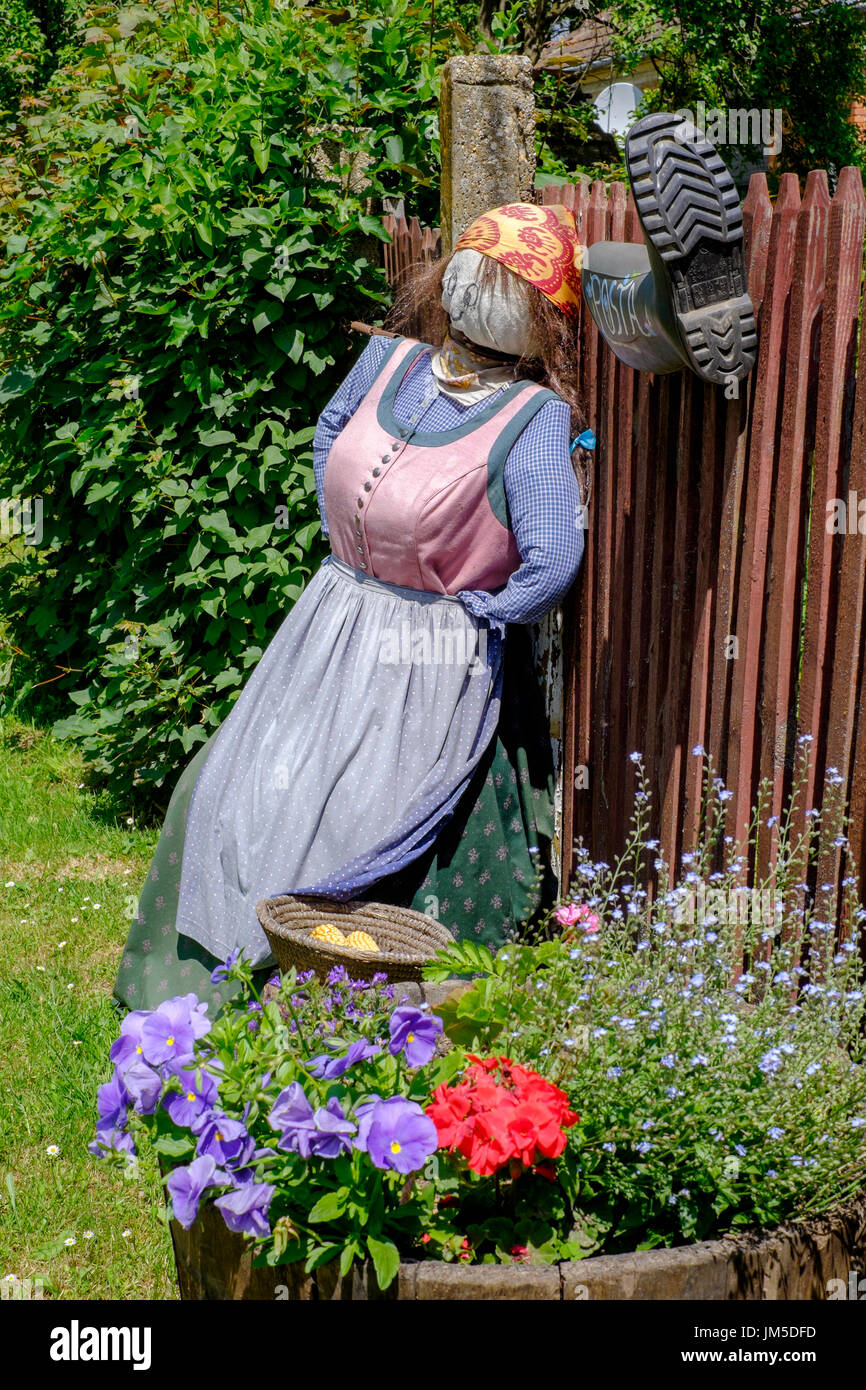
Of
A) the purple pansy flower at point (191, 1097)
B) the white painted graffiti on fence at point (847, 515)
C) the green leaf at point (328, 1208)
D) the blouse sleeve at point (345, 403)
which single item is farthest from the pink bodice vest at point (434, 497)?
the green leaf at point (328, 1208)

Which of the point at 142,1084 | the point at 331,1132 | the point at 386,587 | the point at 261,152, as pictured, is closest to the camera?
the point at 331,1132

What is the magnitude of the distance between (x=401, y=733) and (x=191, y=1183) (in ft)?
4.97

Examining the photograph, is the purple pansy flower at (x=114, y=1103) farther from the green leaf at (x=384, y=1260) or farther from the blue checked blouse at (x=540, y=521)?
the blue checked blouse at (x=540, y=521)

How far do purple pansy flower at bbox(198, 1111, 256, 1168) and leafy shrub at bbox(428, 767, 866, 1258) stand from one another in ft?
1.21

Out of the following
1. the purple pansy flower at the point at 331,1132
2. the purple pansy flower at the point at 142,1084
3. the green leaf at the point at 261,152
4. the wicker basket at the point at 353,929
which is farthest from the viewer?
the green leaf at the point at 261,152

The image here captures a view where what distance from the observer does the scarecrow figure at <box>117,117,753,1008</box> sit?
2.80 metres

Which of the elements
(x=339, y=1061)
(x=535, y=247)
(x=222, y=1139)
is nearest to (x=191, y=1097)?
(x=222, y=1139)

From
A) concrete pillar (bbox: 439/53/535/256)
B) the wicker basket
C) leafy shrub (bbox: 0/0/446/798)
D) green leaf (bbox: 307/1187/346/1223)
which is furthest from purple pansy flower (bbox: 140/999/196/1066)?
leafy shrub (bbox: 0/0/446/798)

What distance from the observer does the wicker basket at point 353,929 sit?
241 centimetres

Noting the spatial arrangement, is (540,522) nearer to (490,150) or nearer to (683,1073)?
(490,150)

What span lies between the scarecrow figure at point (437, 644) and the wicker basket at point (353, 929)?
51 mm

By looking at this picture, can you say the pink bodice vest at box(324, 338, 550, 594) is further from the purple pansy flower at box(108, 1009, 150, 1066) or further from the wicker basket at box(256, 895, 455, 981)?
the purple pansy flower at box(108, 1009, 150, 1066)

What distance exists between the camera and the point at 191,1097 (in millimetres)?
1538

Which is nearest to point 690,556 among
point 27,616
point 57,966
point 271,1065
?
A: point 271,1065
